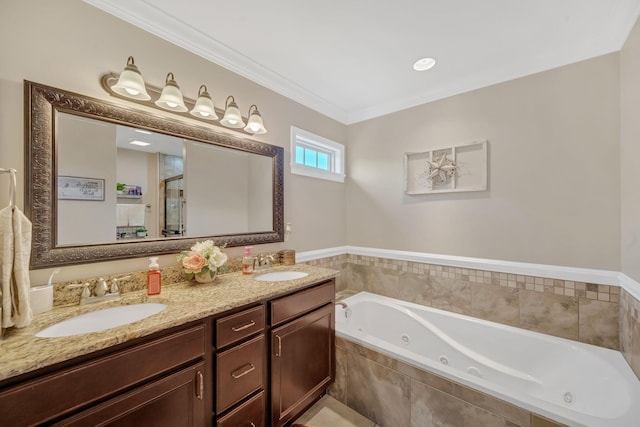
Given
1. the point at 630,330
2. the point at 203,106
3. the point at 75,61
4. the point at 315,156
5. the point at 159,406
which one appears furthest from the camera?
the point at 315,156

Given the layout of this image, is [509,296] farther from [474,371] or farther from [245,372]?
[245,372]

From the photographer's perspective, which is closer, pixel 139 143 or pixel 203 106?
pixel 139 143

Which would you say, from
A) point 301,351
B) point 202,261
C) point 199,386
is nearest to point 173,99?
point 202,261

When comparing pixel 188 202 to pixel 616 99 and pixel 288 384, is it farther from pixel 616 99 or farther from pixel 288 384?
pixel 616 99

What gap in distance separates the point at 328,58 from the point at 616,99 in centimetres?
198

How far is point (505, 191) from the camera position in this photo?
81.7 inches

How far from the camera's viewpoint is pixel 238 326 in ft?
4.25

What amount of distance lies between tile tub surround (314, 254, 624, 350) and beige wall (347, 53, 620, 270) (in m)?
0.18

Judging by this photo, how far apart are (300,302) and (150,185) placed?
118cm

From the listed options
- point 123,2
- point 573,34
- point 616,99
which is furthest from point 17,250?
point 616,99

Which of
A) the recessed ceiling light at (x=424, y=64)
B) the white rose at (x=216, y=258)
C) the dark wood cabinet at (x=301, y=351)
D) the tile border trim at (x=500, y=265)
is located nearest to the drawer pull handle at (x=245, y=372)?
the dark wood cabinet at (x=301, y=351)

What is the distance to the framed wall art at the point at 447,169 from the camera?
2199 mm

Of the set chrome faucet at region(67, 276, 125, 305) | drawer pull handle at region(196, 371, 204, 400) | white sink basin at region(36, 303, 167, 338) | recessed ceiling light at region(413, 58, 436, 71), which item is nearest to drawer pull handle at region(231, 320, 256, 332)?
drawer pull handle at region(196, 371, 204, 400)

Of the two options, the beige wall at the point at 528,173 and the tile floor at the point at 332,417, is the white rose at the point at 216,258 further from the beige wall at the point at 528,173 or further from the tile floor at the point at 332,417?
the beige wall at the point at 528,173
